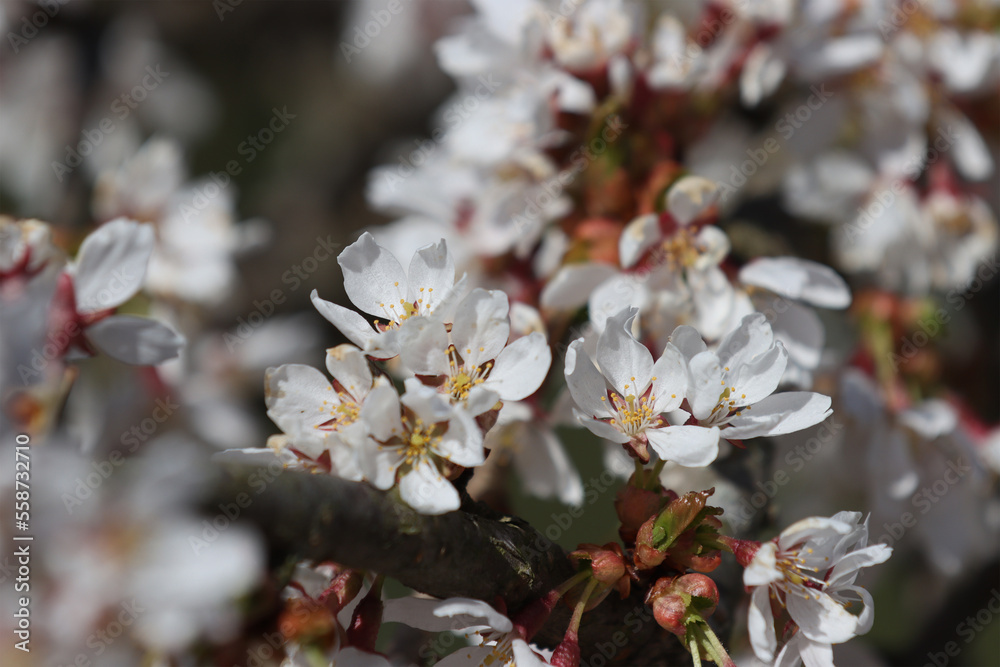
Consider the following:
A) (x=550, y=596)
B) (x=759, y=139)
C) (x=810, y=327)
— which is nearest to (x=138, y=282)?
(x=550, y=596)

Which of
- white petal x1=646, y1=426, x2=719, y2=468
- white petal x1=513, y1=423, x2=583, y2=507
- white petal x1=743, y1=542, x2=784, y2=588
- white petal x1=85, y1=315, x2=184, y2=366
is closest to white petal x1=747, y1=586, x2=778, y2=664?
white petal x1=743, y1=542, x2=784, y2=588

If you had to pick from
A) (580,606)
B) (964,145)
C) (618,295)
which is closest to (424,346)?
(580,606)

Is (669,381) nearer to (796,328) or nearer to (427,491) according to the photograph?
(427,491)

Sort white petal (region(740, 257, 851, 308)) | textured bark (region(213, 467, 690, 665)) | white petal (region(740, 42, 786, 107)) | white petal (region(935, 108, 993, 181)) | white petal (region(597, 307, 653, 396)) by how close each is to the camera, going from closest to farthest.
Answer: textured bark (region(213, 467, 690, 665)) → white petal (region(597, 307, 653, 396)) → white petal (region(740, 257, 851, 308)) → white petal (region(740, 42, 786, 107)) → white petal (region(935, 108, 993, 181))

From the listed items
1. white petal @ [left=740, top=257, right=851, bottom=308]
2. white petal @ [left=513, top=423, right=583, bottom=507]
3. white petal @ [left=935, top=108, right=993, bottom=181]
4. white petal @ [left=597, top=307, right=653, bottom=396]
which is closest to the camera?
white petal @ [left=597, top=307, right=653, bottom=396]

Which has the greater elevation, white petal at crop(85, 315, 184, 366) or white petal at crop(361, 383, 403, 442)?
white petal at crop(361, 383, 403, 442)

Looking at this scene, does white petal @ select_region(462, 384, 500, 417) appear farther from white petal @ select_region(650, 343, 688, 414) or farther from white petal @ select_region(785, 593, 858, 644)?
white petal @ select_region(785, 593, 858, 644)

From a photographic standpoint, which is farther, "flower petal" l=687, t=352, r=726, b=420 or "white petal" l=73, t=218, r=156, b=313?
"white petal" l=73, t=218, r=156, b=313

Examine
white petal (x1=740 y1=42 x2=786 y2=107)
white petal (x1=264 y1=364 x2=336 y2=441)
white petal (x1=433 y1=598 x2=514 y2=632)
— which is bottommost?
white petal (x1=433 y1=598 x2=514 y2=632)

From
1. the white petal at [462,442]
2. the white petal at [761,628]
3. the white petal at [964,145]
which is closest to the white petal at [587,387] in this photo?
the white petal at [462,442]
